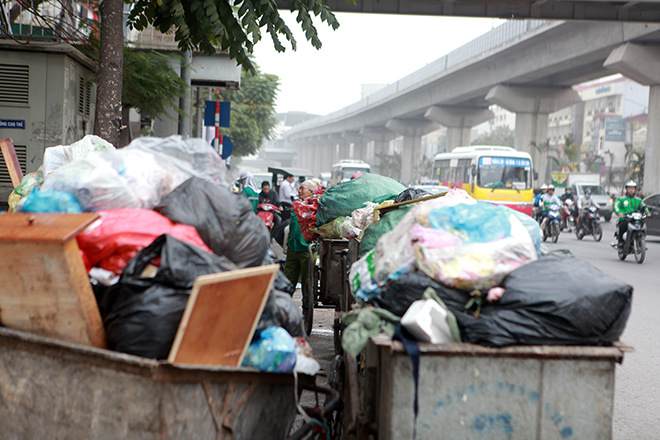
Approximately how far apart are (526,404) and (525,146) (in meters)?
36.4

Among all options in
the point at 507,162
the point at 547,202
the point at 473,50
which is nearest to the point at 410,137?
the point at 473,50

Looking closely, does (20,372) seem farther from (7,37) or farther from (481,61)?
(481,61)

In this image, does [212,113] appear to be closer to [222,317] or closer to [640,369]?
[640,369]

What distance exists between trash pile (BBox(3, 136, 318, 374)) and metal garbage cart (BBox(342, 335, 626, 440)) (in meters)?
0.56

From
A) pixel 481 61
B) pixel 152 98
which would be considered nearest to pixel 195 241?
pixel 152 98

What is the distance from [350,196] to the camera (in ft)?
20.6

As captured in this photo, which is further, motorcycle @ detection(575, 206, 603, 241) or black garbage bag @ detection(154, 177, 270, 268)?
motorcycle @ detection(575, 206, 603, 241)

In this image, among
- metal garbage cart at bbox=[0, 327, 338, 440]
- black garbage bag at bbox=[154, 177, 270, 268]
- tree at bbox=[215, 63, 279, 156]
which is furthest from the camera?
tree at bbox=[215, 63, 279, 156]

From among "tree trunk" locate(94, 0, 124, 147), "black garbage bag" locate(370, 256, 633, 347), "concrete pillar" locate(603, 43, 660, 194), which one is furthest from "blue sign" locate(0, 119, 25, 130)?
"concrete pillar" locate(603, 43, 660, 194)

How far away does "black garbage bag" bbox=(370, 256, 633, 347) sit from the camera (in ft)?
8.13

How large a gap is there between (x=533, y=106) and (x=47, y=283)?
35.8m

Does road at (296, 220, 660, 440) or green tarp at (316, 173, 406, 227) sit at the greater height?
green tarp at (316, 173, 406, 227)

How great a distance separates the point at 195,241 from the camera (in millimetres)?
2875

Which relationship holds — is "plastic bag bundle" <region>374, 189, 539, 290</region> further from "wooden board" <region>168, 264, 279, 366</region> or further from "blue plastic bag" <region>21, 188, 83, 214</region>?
"blue plastic bag" <region>21, 188, 83, 214</region>
